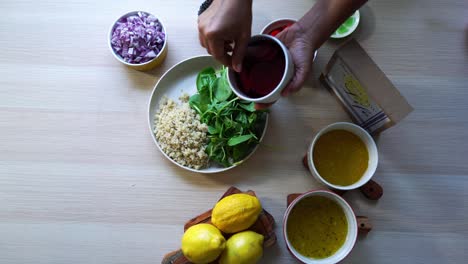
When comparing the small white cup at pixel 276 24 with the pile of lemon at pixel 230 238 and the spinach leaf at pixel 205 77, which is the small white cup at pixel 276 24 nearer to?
the spinach leaf at pixel 205 77

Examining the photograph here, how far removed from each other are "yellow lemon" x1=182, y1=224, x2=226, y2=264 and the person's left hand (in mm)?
264

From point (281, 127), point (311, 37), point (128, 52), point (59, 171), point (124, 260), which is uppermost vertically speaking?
point (311, 37)

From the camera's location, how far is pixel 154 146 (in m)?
0.80

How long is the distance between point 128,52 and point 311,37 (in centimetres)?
42

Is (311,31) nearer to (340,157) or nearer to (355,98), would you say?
(355,98)

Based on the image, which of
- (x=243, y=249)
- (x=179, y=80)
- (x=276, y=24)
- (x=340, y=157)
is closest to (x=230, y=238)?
(x=243, y=249)

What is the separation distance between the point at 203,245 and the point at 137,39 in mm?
483

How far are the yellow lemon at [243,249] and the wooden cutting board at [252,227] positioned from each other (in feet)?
0.13

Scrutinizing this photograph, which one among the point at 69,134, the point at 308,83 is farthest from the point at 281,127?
the point at 69,134

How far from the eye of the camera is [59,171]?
786 millimetres

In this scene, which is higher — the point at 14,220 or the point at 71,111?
the point at 71,111

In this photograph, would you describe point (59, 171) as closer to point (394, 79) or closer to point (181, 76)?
point (181, 76)

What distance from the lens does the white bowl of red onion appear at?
2.59 ft

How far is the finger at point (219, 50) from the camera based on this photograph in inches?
24.4
